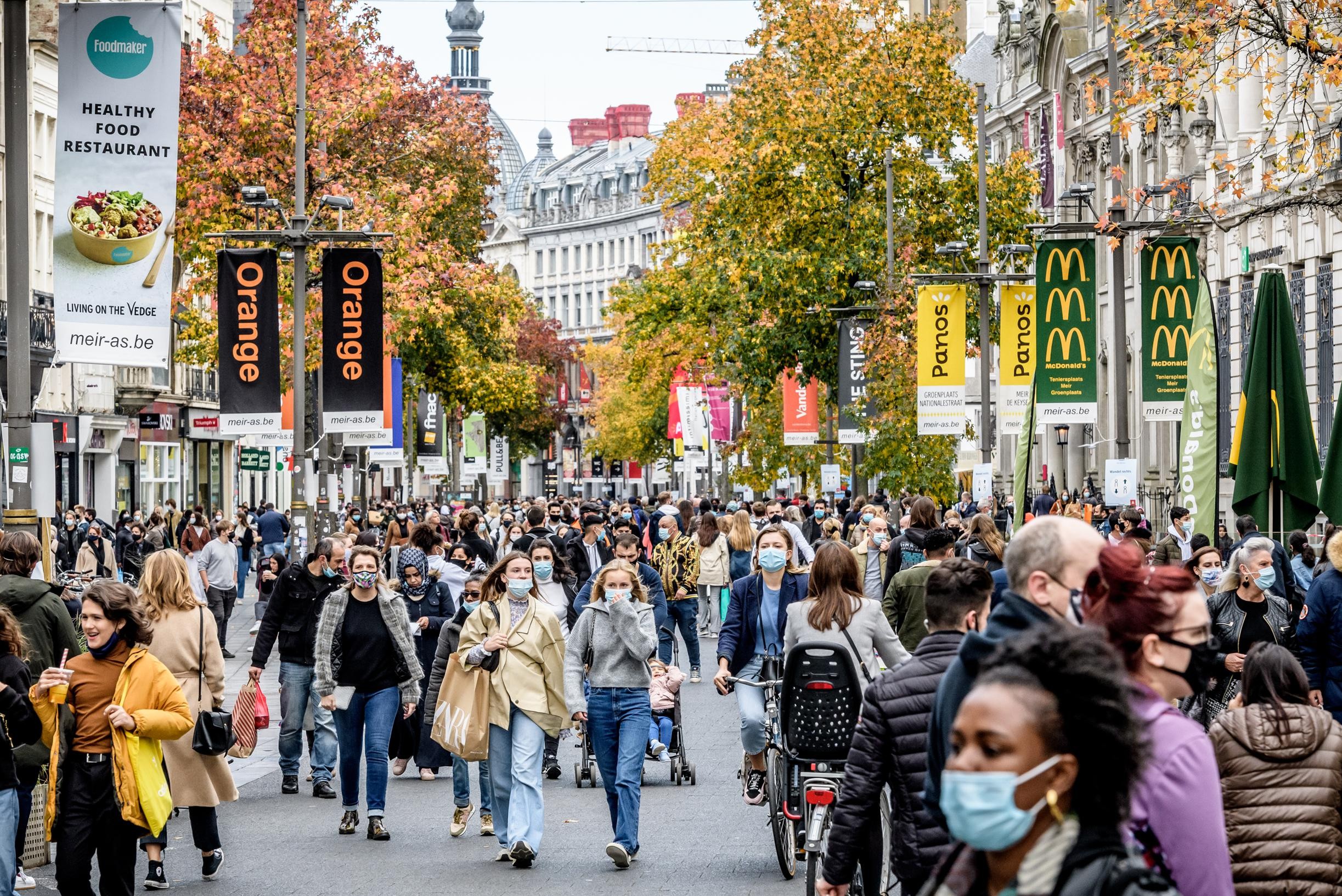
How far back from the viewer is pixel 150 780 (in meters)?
9.62

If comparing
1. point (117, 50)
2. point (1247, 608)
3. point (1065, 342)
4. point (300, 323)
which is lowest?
point (1247, 608)

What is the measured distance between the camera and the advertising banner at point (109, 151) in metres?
13.6

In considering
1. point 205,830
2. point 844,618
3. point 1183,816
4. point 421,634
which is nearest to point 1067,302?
point 421,634

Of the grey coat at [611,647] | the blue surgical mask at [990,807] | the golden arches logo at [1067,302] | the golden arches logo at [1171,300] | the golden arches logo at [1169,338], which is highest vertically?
the golden arches logo at [1067,302]

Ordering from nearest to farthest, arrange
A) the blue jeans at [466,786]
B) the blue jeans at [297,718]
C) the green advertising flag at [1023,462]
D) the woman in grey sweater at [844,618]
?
1. the woman in grey sweater at [844,618]
2. the blue jeans at [466,786]
3. the blue jeans at [297,718]
4. the green advertising flag at [1023,462]

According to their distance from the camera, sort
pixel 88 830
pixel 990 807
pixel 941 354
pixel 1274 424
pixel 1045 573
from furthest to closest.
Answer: pixel 941 354
pixel 1274 424
pixel 88 830
pixel 1045 573
pixel 990 807

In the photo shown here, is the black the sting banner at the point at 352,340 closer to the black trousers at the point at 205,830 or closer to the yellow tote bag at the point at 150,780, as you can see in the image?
the black trousers at the point at 205,830

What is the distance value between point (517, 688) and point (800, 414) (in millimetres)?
34330

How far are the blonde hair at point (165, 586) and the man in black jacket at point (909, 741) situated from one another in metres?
5.65

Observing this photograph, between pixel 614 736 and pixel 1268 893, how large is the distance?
6103mm

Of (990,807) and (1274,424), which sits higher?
(1274,424)

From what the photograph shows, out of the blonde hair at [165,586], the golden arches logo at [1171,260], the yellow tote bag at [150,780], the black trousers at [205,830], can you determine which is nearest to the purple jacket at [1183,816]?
the yellow tote bag at [150,780]

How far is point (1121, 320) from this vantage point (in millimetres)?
26625

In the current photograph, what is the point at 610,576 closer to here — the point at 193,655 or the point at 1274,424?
the point at 193,655
